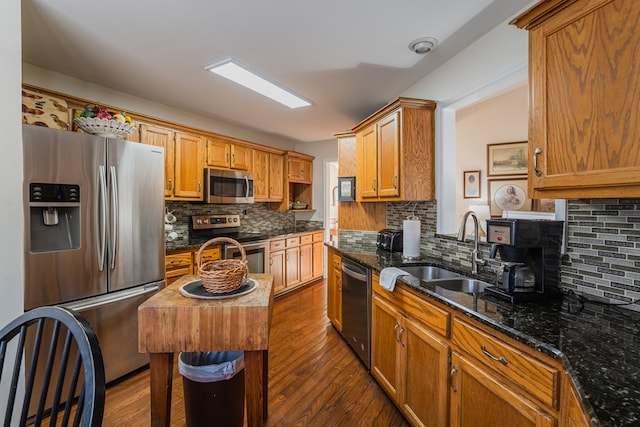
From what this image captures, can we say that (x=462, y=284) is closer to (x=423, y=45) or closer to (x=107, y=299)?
(x=423, y=45)

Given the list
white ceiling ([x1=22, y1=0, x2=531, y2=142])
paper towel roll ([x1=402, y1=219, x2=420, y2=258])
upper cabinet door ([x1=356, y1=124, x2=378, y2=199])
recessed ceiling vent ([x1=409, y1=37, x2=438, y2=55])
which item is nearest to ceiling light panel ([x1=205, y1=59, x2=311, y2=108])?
white ceiling ([x1=22, y1=0, x2=531, y2=142])

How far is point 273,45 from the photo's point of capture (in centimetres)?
218

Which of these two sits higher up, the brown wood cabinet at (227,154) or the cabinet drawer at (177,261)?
the brown wood cabinet at (227,154)

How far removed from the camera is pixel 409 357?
176 centimetres

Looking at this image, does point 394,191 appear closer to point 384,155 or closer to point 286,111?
point 384,155

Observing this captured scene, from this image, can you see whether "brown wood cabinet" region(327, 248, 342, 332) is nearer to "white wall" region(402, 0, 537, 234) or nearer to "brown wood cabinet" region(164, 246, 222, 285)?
"white wall" region(402, 0, 537, 234)

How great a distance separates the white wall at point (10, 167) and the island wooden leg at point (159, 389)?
2.89 feet

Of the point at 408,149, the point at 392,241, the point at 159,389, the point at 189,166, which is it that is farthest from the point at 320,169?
the point at 159,389

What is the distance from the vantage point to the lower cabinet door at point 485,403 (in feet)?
3.38

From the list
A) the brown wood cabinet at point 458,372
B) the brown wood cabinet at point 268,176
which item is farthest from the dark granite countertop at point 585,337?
the brown wood cabinet at point 268,176

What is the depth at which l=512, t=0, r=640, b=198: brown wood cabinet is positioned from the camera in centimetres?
97

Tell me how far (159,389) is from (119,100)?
285cm

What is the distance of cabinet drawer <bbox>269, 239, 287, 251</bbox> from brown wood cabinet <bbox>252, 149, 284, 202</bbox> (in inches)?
28.1

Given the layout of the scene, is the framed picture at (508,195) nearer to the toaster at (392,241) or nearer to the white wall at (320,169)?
the toaster at (392,241)
